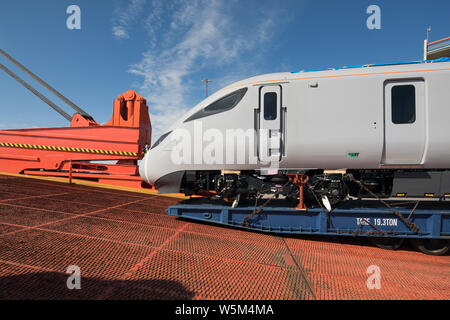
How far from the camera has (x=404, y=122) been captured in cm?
366

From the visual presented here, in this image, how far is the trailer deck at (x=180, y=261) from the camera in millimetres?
2367

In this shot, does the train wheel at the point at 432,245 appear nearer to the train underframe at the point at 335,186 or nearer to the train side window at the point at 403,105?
the train underframe at the point at 335,186

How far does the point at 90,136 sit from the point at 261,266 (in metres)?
7.25

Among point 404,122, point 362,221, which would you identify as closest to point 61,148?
point 362,221

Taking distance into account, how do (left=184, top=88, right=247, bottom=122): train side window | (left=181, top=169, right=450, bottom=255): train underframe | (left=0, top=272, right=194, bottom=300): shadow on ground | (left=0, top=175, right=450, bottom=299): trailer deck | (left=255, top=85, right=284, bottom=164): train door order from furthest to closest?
(left=184, top=88, right=247, bottom=122): train side window, (left=255, top=85, right=284, bottom=164): train door, (left=181, top=169, right=450, bottom=255): train underframe, (left=0, top=175, right=450, bottom=299): trailer deck, (left=0, top=272, right=194, bottom=300): shadow on ground

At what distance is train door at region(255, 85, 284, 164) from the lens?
3922mm

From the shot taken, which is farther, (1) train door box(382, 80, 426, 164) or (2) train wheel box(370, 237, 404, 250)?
(2) train wheel box(370, 237, 404, 250)

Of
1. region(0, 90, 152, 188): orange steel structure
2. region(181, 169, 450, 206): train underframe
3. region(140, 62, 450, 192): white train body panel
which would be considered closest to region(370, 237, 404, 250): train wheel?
region(181, 169, 450, 206): train underframe

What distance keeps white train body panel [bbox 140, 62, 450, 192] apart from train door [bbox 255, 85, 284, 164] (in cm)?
2

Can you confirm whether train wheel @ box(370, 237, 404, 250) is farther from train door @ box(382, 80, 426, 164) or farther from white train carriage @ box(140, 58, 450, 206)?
train door @ box(382, 80, 426, 164)

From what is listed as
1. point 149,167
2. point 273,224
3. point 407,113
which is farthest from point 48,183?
point 407,113

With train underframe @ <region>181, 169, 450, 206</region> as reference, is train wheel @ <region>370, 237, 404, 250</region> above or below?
below

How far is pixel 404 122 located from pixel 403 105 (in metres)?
0.29

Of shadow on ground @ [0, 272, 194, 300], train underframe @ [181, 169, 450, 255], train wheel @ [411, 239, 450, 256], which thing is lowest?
train wheel @ [411, 239, 450, 256]
